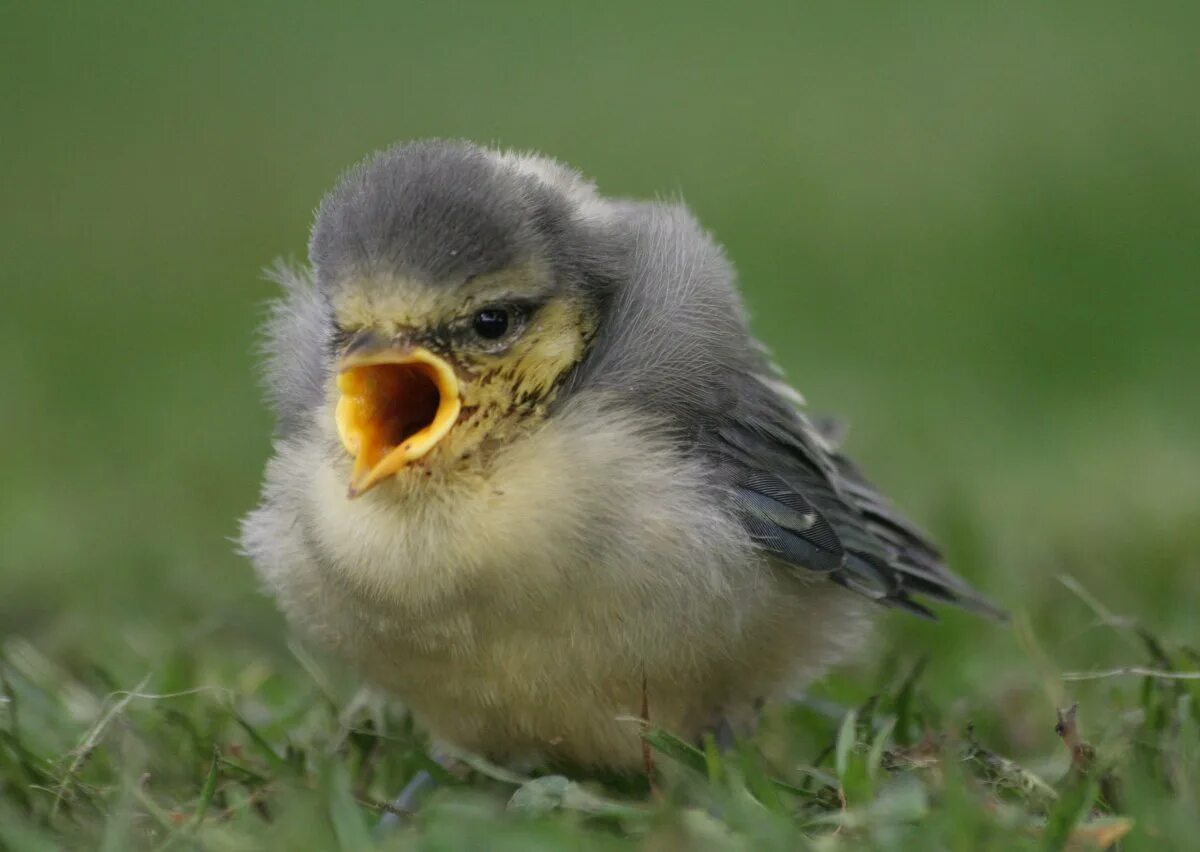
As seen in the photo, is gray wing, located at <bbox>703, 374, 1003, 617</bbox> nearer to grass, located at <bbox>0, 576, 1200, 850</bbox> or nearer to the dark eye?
grass, located at <bbox>0, 576, 1200, 850</bbox>

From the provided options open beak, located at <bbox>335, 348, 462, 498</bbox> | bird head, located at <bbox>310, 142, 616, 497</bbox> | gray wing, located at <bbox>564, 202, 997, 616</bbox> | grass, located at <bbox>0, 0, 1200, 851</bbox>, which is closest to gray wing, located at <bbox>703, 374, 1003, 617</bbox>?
gray wing, located at <bbox>564, 202, 997, 616</bbox>

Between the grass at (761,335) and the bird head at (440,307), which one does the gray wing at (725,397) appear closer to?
the bird head at (440,307)

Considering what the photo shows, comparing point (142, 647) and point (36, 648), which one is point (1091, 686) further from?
point (36, 648)

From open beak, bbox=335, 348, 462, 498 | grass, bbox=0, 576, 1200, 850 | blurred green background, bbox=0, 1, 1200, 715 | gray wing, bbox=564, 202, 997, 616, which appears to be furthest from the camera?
blurred green background, bbox=0, 1, 1200, 715

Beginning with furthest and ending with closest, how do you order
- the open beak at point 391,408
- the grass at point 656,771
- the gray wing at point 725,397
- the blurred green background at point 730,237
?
the blurred green background at point 730,237 < the gray wing at point 725,397 < the open beak at point 391,408 < the grass at point 656,771

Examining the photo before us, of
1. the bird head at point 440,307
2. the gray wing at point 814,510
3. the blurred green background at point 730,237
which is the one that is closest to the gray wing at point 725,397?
the gray wing at point 814,510

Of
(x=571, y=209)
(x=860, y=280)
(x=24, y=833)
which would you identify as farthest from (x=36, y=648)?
(x=860, y=280)
